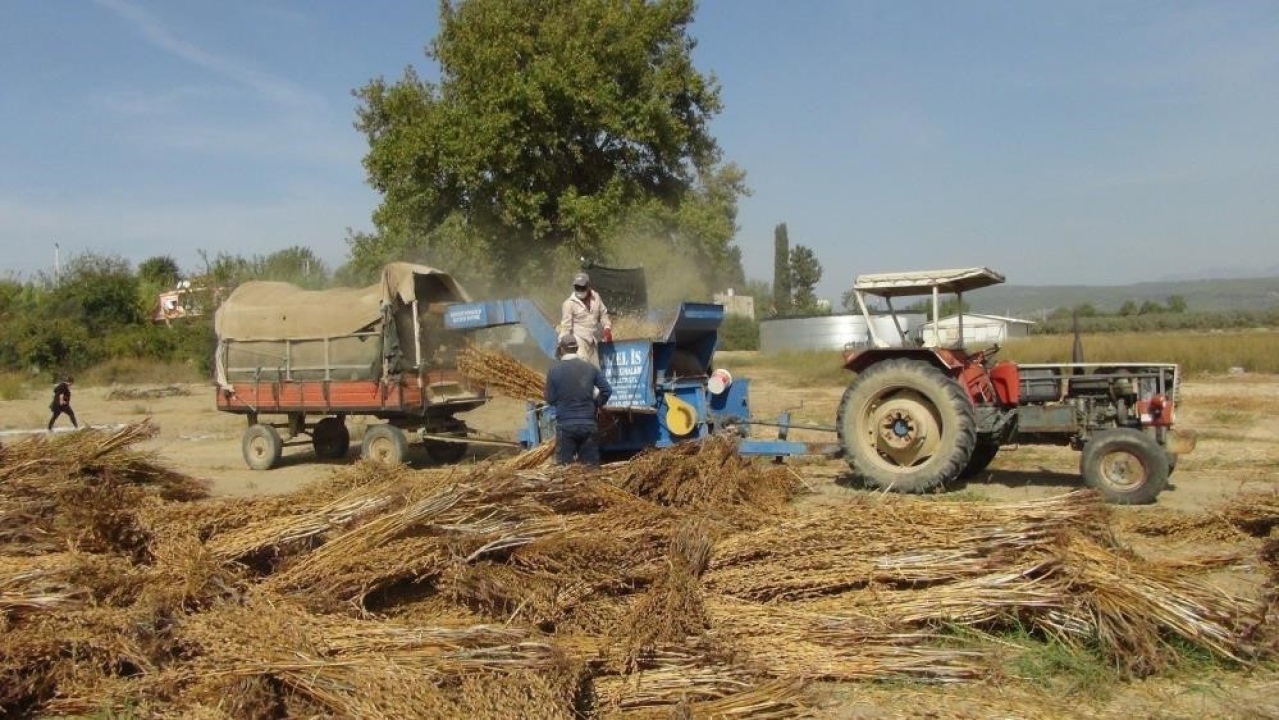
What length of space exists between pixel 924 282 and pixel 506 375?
4223 mm

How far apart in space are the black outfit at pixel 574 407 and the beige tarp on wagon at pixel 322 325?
13.9ft

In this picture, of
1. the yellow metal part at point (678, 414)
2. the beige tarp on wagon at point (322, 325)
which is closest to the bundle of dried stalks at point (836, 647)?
the yellow metal part at point (678, 414)

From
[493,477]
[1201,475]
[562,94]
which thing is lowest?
[1201,475]

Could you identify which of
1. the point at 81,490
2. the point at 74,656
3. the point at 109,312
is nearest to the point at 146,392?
the point at 109,312

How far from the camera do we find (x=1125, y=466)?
830 centimetres

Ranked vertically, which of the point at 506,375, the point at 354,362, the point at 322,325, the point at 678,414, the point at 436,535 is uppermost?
the point at 322,325

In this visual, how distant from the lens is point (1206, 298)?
140 m

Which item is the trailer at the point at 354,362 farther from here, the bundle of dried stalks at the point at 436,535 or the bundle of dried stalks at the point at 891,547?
the bundle of dried stalks at the point at 891,547

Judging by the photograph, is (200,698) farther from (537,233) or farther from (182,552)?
(537,233)

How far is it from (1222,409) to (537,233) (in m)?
12.6

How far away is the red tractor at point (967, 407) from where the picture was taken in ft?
27.8

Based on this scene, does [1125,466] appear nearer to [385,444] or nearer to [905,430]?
[905,430]

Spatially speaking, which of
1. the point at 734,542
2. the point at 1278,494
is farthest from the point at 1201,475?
the point at 734,542

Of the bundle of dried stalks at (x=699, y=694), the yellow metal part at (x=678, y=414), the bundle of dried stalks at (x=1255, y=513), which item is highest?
the yellow metal part at (x=678, y=414)
